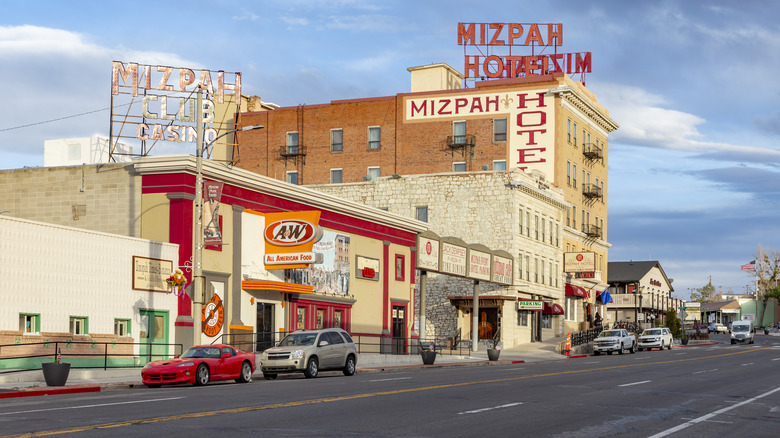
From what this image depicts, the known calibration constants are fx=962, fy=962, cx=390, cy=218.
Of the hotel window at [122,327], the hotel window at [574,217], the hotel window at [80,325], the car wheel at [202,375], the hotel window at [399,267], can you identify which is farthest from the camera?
the hotel window at [574,217]

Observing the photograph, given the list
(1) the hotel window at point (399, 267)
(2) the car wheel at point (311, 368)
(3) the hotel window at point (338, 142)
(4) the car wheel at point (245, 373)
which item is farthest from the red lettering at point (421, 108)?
(4) the car wheel at point (245, 373)

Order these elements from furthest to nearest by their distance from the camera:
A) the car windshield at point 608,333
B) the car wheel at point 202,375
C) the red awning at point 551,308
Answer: the red awning at point 551,308 → the car windshield at point 608,333 → the car wheel at point 202,375

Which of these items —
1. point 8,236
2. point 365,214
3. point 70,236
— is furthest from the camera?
point 365,214

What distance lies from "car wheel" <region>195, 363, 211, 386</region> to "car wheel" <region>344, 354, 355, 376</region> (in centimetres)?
719

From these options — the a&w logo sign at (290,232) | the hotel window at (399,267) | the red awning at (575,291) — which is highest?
the a&w logo sign at (290,232)

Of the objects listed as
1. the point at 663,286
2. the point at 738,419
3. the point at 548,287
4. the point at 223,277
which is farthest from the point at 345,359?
the point at 663,286

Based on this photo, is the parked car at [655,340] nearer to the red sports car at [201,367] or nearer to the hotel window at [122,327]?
the hotel window at [122,327]

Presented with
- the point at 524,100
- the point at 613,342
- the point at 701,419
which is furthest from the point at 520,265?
the point at 701,419

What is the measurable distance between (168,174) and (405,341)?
21.5m

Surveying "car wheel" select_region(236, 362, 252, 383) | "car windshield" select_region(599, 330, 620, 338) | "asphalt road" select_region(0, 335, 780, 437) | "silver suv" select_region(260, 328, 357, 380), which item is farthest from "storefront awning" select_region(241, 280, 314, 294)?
"car windshield" select_region(599, 330, 620, 338)

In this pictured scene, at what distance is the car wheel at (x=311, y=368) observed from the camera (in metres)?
32.0

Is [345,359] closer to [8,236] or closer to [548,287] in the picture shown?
[8,236]

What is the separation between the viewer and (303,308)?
1806 inches

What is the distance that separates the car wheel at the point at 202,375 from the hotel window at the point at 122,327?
8.73 metres
